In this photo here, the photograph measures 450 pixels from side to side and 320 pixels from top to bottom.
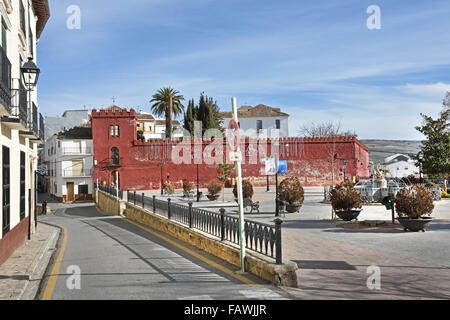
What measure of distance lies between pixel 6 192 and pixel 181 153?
137ft

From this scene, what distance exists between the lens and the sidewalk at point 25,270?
793 centimetres

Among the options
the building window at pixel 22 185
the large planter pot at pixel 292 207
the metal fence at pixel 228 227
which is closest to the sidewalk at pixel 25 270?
the building window at pixel 22 185

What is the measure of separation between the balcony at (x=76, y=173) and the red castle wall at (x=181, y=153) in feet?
7.46

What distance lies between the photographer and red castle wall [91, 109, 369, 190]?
53.0m

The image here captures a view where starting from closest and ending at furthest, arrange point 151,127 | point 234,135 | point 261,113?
1. point 234,135
2. point 261,113
3. point 151,127

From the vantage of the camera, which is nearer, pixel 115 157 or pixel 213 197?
pixel 213 197

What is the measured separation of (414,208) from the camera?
47.4ft

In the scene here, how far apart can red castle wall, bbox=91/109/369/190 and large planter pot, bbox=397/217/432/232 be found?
3833cm

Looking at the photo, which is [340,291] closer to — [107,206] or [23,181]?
[23,181]

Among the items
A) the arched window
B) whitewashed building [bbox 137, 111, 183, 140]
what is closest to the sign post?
the arched window

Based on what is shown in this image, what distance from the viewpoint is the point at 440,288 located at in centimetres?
752

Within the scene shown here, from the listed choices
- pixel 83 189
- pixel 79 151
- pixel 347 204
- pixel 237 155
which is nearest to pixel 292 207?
pixel 347 204

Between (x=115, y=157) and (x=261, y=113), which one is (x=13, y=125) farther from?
(x=261, y=113)

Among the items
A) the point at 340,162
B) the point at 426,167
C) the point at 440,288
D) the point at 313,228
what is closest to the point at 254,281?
the point at 440,288
